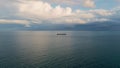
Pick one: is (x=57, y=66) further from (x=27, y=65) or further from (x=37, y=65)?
(x=27, y=65)

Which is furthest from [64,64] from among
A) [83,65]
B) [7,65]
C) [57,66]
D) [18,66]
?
[7,65]

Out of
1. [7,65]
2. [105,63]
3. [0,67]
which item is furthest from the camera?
[105,63]

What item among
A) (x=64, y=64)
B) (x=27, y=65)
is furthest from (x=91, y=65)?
(x=27, y=65)

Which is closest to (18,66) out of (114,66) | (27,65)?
(27,65)

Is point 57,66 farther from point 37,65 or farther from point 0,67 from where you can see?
point 0,67

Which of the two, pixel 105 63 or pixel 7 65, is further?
pixel 105 63

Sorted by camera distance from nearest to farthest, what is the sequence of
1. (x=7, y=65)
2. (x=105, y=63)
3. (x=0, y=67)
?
1. (x=0, y=67)
2. (x=7, y=65)
3. (x=105, y=63)

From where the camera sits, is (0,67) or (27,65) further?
(27,65)
